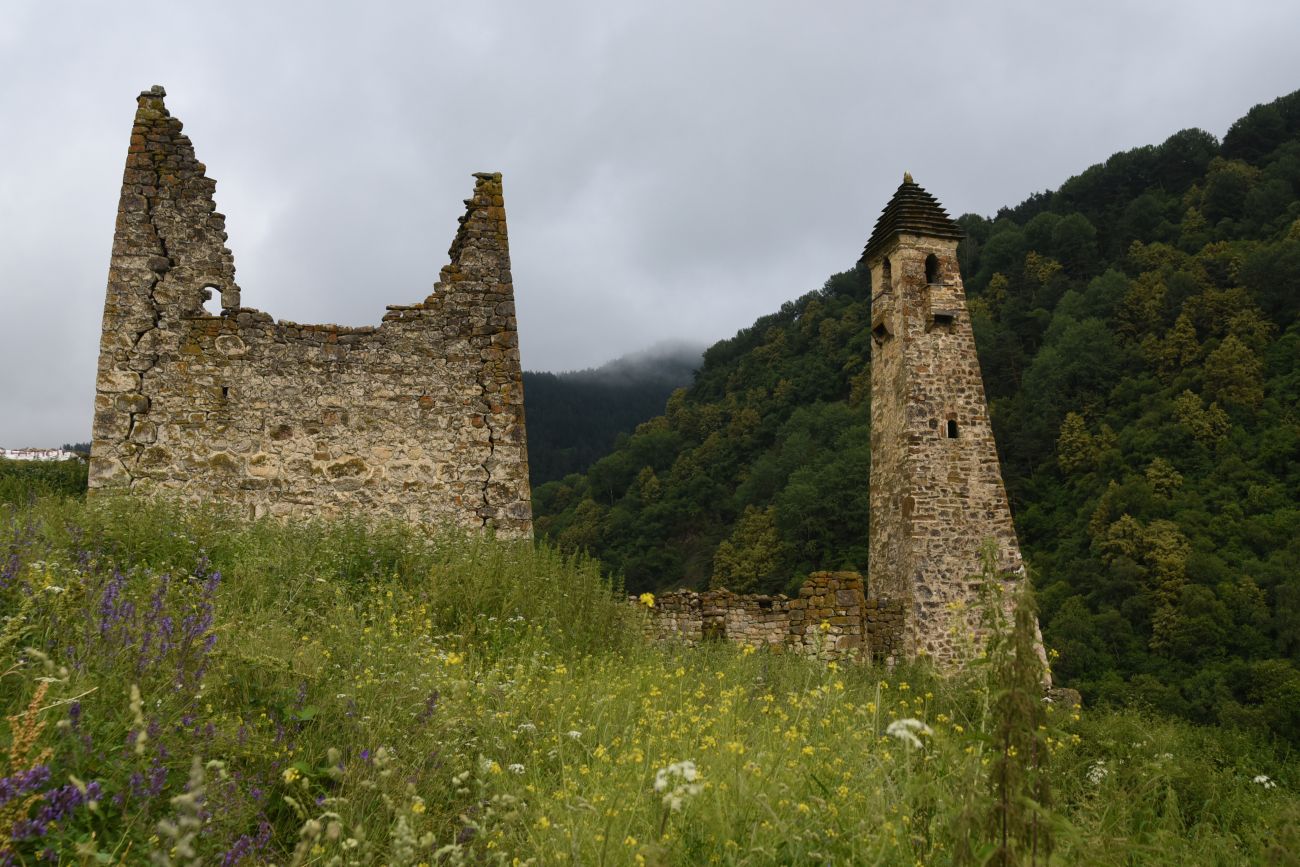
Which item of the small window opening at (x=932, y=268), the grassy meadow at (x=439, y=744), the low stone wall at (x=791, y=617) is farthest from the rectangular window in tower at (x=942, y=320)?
the grassy meadow at (x=439, y=744)

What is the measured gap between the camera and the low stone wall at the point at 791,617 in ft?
37.0

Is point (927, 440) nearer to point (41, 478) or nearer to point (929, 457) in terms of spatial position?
point (929, 457)

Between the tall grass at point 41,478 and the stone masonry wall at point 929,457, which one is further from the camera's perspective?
the stone masonry wall at point 929,457

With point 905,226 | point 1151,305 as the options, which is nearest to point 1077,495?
point 1151,305

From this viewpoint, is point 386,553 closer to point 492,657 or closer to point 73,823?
point 492,657

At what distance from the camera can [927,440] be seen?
15.4 m

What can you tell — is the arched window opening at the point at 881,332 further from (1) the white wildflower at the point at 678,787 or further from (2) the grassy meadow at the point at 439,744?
(1) the white wildflower at the point at 678,787

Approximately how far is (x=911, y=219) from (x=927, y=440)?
4.47m

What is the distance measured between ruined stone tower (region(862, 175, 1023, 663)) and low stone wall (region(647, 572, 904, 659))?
1441mm

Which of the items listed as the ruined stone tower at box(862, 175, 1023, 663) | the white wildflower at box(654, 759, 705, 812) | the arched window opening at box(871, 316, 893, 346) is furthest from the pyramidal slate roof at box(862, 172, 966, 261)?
the white wildflower at box(654, 759, 705, 812)

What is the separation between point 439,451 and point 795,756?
558 centimetres

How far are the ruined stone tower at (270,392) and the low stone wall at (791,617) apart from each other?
140 inches

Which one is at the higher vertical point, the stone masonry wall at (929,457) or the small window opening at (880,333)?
the small window opening at (880,333)

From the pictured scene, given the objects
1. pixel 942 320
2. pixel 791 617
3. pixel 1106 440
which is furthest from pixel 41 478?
pixel 1106 440
